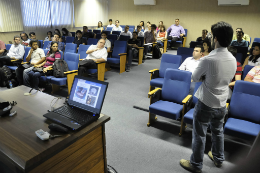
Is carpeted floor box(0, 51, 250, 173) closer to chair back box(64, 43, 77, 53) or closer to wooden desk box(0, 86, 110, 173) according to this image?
wooden desk box(0, 86, 110, 173)

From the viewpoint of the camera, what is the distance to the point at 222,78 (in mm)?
1768

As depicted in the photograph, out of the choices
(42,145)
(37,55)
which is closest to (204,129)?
(42,145)

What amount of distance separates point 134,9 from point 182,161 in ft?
33.0

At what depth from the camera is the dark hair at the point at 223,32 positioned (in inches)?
64.9

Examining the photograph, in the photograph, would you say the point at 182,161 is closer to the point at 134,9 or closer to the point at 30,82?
the point at 30,82

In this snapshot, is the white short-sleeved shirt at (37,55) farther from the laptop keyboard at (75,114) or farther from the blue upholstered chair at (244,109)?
the blue upholstered chair at (244,109)

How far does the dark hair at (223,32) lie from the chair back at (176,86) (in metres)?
1.29

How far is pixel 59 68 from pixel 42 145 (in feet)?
9.82

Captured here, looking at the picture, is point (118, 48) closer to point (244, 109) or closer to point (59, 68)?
point (59, 68)

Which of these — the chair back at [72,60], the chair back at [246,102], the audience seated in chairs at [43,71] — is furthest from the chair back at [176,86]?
the audience seated in chairs at [43,71]

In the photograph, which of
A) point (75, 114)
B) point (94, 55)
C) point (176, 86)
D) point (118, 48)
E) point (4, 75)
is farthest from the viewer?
point (118, 48)

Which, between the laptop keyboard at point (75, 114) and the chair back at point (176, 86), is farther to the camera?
the chair back at point (176, 86)

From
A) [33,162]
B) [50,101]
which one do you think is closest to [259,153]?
[33,162]

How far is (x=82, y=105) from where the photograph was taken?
66.4 inches
